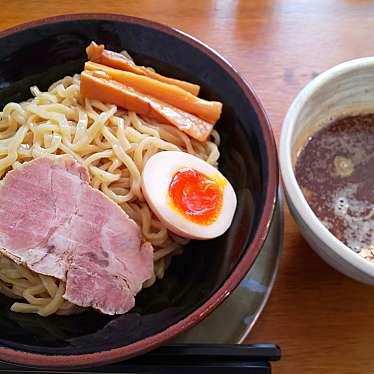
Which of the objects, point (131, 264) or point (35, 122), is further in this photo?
point (35, 122)

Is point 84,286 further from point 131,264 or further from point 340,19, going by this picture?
point 340,19

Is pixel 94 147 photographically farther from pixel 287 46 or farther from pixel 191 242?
pixel 287 46

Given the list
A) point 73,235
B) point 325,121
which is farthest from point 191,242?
point 325,121

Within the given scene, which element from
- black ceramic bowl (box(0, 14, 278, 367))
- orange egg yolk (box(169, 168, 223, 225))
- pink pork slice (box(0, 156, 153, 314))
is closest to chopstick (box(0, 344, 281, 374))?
black ceramic bowl (box(0, 14, 278, 367))

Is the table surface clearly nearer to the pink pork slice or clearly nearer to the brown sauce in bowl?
the brown sauce in bowl

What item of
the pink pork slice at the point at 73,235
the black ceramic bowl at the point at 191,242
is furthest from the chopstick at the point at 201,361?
the pink pork slice at the point at 73,235

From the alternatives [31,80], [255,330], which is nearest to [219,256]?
[255,330]
